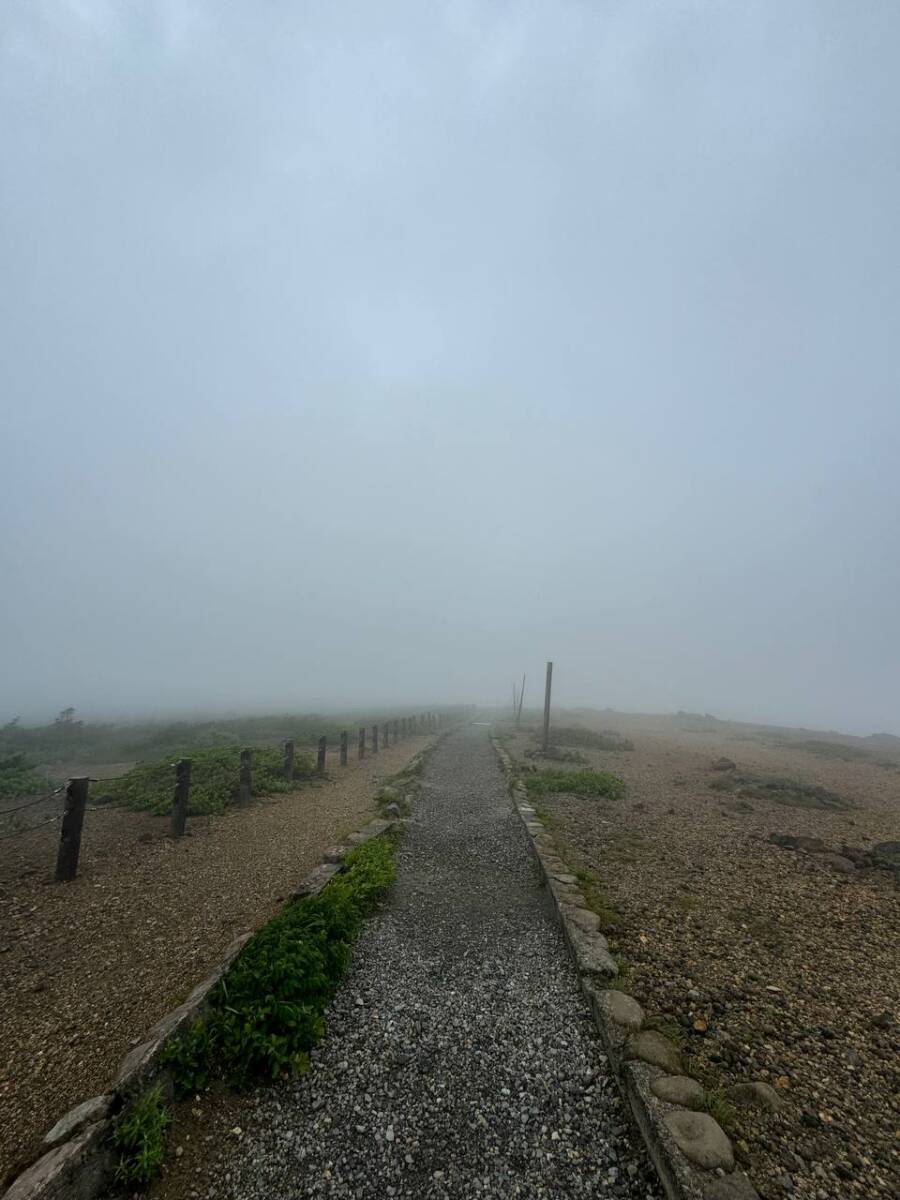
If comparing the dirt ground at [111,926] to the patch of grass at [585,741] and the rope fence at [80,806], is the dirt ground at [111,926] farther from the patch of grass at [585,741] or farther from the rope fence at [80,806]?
the patch of grass at [585,741]

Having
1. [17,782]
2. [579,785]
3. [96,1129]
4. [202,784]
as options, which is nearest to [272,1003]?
[96,1129]

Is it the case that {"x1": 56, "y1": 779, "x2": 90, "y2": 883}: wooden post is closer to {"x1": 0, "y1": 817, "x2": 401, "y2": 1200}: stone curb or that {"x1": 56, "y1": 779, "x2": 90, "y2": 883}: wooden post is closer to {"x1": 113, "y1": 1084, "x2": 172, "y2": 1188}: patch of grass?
{"x1": 0, "y1": 817, "x2": 401, "y2": 1200}: stone curb

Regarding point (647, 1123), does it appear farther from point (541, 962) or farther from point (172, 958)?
point (172, 958)

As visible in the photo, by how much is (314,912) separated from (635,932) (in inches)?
152

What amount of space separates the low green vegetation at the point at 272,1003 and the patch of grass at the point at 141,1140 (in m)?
0.34

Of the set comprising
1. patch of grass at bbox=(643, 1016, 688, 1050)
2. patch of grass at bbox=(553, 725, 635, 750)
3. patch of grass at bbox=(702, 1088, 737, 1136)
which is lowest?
patch of grass at bbox=(553, 725, 635, 750)

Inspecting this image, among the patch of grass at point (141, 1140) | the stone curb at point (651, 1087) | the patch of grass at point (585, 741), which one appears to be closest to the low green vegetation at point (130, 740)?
the patch of grass at point (585, 741)

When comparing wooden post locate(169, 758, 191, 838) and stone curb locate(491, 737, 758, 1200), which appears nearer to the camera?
stone curb locate(491, 737, 758, 1200)

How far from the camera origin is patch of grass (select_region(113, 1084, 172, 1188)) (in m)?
3.15

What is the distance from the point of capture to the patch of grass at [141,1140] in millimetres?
3151

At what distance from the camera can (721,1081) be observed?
3.81 m

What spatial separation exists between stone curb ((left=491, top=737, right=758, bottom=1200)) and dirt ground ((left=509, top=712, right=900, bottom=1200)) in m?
0.18

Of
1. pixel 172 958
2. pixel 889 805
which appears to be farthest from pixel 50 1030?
pixel 889 805

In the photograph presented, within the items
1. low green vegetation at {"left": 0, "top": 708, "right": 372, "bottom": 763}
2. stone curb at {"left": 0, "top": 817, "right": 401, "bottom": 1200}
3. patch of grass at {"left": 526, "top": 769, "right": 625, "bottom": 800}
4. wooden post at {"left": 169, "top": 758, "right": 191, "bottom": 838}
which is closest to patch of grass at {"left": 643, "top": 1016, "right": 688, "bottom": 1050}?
stone curb at {"left": 0, "top": 817, "right": 401, "bottom": 1200}
